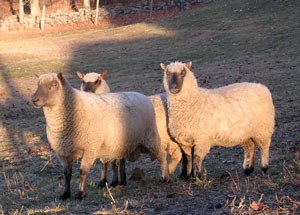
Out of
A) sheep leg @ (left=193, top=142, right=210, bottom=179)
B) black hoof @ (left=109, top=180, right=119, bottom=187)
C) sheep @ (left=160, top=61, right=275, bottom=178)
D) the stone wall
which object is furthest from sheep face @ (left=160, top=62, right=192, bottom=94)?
the stone wall

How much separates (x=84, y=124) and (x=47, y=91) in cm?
76

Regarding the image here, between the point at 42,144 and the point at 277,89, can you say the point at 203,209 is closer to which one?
the point at 42,144

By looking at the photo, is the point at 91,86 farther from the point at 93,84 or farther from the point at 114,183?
the point at 114,183

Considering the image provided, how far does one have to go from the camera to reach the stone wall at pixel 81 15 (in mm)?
55438

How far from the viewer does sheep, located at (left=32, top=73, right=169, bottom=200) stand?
9727 mm

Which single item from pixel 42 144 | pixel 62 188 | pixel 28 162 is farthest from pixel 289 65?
pixel 62 188

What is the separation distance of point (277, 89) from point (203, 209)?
14.3 metres

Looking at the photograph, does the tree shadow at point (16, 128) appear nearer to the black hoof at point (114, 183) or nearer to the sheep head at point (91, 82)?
the sheep head at point (91, 82)

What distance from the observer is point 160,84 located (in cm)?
2486

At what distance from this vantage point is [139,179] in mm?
10984

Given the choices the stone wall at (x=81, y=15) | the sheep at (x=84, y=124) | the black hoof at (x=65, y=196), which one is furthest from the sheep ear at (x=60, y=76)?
the stone wall at (x=81, y=15)

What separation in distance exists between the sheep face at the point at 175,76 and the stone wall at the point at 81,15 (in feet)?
147

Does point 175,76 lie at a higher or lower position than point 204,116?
higher

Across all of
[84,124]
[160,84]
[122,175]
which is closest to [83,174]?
[84,124]
